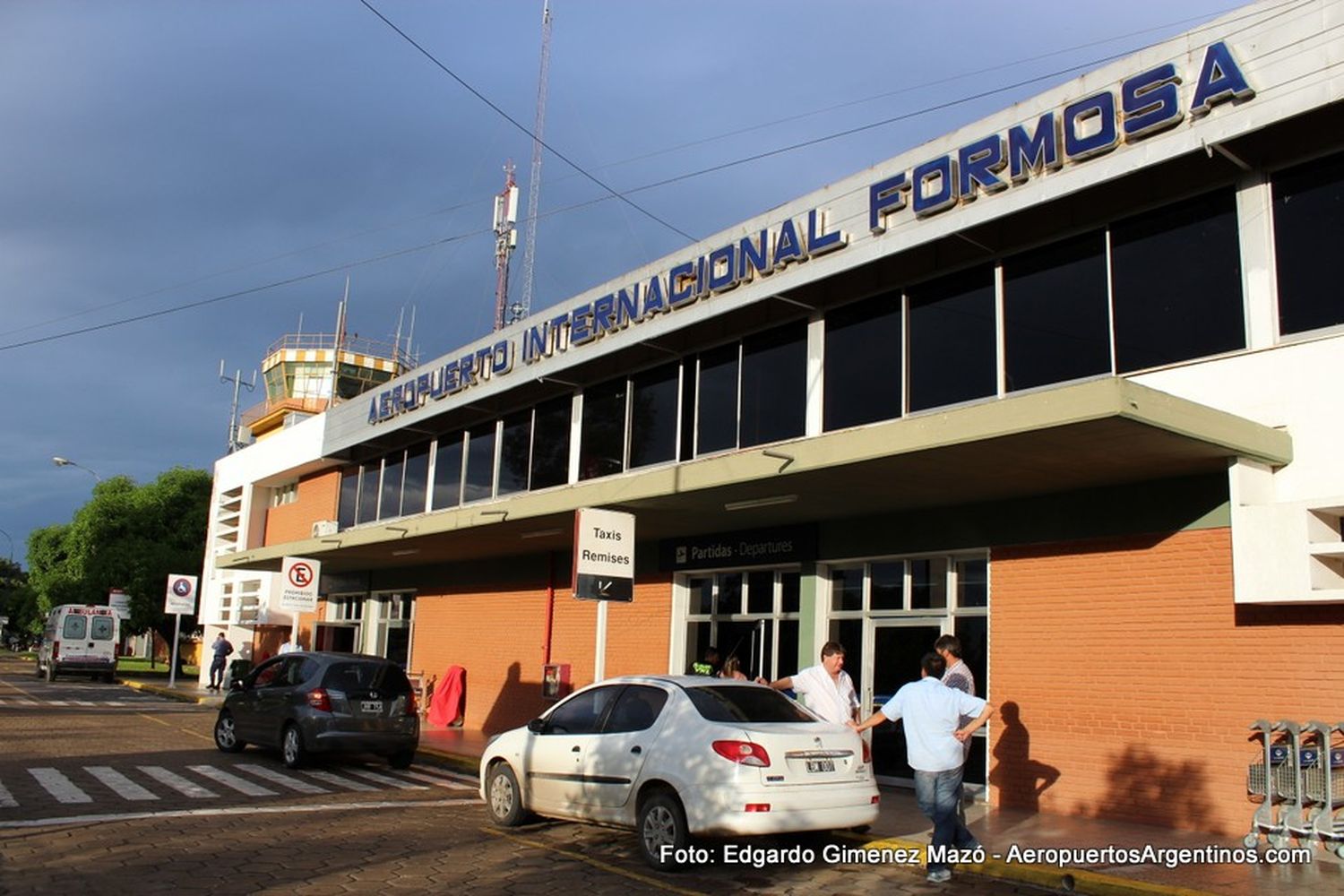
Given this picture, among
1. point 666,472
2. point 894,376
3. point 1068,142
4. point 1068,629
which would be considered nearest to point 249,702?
point 666,472

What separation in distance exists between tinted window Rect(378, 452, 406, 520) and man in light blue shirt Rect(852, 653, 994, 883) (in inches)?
783

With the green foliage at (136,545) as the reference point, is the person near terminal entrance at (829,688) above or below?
below

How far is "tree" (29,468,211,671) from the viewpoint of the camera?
52.8m

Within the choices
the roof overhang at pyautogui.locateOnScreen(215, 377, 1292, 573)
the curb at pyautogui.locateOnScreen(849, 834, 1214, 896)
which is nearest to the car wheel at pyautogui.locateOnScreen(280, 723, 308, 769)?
the roof overhang at pyautogui.locateOnScreen(215, 377, 1292, 573)

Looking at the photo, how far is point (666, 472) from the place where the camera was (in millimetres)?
14000

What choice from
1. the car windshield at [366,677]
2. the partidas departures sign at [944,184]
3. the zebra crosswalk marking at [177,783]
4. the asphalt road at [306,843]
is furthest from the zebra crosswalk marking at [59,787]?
the partidas departures sign at [944,184]

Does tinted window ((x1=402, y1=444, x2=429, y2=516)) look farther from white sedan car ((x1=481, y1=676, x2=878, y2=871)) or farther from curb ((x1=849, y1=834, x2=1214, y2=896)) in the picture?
curb ((x1=849, y1=834, x2=1214, y2=896))

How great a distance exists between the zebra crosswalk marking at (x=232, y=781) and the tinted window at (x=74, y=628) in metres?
27.5

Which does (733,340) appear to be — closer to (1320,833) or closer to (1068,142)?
(1068,142)

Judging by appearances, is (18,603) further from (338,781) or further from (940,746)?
(940,746)

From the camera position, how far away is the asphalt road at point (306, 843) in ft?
25.9

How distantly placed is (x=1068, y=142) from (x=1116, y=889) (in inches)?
304

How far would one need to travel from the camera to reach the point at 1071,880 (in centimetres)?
851

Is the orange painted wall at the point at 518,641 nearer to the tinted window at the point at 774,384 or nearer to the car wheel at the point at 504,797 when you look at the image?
the tinted window at the point at 774,384
